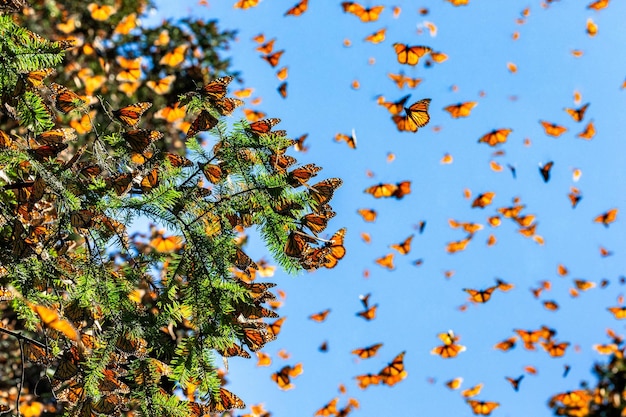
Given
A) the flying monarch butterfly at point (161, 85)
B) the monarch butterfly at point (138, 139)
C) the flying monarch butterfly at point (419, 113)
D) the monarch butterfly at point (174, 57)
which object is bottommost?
the monarch butterfly at point (138, 139)

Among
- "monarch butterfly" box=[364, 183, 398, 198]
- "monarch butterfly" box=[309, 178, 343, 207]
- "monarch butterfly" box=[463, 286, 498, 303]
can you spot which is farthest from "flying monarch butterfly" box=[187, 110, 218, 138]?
"monarch butterfly" box=[463, 286, 498, 303]

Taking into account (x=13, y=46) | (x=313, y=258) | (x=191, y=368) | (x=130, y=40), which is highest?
(x=130, y=40)

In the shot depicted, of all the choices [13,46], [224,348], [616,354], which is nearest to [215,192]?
[224,348]

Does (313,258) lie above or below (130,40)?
below

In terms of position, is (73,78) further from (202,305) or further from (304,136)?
(202,305)

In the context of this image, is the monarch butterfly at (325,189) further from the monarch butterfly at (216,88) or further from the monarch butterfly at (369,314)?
the monarch butterfly at (369,314)

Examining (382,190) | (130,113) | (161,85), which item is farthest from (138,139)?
(382,190)

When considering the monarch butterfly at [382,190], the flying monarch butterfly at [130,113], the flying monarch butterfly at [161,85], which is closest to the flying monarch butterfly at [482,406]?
the monarch butterfly at [382,190]
